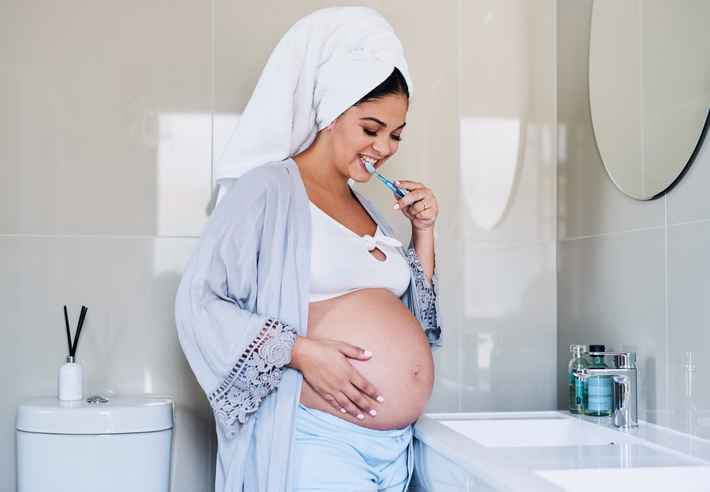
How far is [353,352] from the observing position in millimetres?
1532

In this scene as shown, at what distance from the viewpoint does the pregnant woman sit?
1.50 metres

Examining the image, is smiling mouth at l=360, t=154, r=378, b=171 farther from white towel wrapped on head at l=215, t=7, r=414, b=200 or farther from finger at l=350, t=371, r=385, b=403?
finger at l=350, t=371, r=385, b=403

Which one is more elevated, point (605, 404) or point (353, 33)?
point (353, 33)

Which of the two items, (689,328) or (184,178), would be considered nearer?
(689,328)

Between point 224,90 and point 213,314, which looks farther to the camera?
point 224,90

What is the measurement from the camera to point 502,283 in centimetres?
227

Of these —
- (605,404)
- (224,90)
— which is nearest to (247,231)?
(224,90)

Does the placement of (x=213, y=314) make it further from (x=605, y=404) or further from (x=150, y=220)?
(x=605, y=404)

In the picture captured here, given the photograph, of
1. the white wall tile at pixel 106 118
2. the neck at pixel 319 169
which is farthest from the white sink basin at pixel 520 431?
the white wall tile at pixel 106 118

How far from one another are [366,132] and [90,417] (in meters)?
0.85

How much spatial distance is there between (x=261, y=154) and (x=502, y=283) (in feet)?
2.72

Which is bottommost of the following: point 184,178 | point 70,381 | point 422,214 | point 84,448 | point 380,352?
point 84,448

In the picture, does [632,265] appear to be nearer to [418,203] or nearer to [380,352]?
[418,203]

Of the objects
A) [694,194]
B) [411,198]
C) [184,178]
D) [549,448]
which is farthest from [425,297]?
[184,178]
